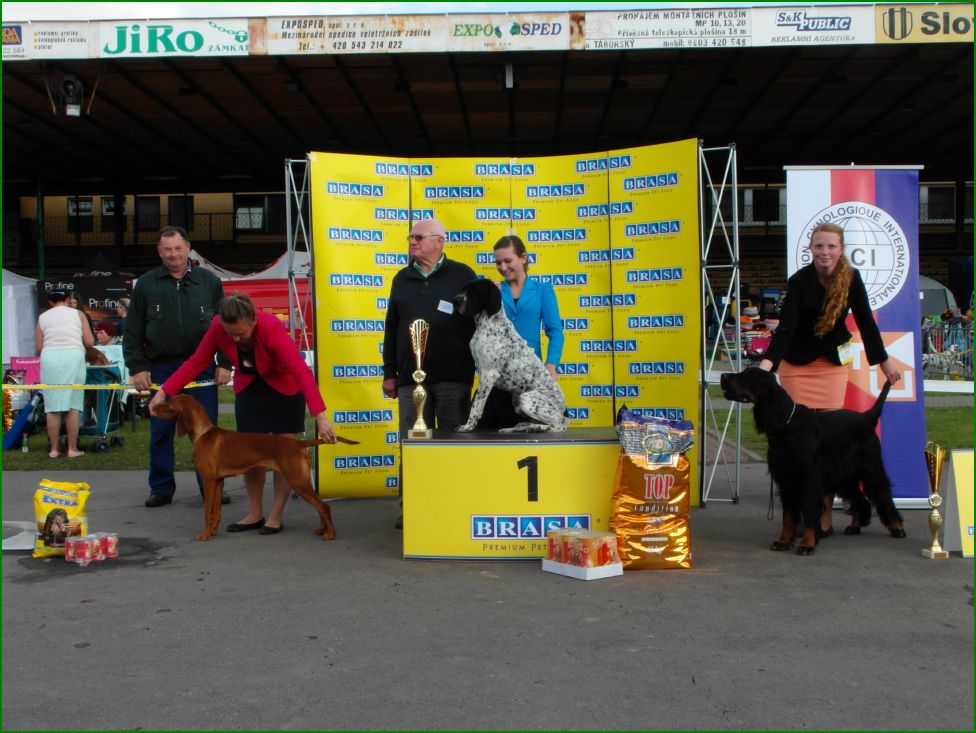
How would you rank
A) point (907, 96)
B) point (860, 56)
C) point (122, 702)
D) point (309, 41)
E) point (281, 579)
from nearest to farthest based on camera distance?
1. point (122, 702)
2. point (281, 579)
3. point (309, 41)
4. point (860, 56)
5. point (907, 96)

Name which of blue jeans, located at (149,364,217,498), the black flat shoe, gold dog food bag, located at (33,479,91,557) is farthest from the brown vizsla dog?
blue jeans, located at (149,364,217,498)

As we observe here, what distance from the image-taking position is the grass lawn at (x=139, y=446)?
361 inches

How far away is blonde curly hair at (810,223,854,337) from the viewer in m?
→ 5.58

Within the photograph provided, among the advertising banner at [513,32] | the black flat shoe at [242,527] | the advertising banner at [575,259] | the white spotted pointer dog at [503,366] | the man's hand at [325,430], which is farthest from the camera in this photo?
the advertising banner at [513,32]

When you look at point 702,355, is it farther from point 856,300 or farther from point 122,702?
point 122,702

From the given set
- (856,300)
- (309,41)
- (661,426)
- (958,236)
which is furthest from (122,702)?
(958,236)

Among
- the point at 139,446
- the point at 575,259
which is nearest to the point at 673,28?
the point at 575,259

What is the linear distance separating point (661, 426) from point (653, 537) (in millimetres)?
587

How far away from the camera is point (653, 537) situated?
4.91 m

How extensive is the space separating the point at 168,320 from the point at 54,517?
6.07 feet

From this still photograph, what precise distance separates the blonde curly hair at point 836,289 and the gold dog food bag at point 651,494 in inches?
53.8

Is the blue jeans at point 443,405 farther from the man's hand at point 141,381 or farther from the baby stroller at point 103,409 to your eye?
the baby stroller at point 103,409

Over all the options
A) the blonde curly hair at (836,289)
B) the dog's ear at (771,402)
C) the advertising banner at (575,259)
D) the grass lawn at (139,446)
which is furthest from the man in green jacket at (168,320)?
the blonde curly hair at (836,289)

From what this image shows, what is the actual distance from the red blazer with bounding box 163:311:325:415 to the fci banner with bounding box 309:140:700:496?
4.16 feet
